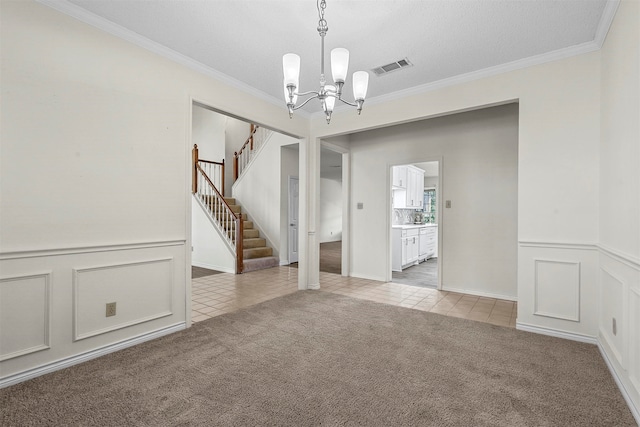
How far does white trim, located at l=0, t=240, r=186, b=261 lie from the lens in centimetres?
214

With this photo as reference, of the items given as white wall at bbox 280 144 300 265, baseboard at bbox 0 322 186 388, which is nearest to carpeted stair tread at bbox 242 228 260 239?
white wall at bbox 280 144 300 265

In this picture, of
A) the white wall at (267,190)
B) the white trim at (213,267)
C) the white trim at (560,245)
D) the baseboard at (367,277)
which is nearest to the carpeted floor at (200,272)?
the white trim at (213,267)

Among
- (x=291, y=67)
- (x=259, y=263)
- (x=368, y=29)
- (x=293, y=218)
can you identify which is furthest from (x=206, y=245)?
(x=368, y=29)

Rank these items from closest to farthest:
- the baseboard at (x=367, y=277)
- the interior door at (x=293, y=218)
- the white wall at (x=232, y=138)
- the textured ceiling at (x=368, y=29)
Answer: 1. the textured ceiling at (x=368, y=29)
2. the baseboard at (x=367, y=277)
3. the interior door at (x=293, y=218)
4. the white wall at (x=232, y=138)

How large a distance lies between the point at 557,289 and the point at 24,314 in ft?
14.8

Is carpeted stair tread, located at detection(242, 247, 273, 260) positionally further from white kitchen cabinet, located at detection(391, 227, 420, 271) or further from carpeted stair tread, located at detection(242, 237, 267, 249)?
white kitchen cabinet, located at detection(391, 227, 420, 271)

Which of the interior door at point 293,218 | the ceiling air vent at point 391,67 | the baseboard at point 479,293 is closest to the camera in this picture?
the ceiling air vent at point 391,67

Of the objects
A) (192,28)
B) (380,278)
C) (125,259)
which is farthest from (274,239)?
(192,28)

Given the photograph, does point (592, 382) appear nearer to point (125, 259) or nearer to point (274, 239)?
point (125, 259)

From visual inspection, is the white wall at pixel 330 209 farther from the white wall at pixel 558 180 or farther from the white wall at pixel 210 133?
the white wall at pixel 558 180

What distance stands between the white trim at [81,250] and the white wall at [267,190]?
4.11m

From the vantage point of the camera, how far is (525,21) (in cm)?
254

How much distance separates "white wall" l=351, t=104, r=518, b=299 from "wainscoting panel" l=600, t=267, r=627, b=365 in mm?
1574

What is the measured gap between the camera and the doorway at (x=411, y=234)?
19.4ft
